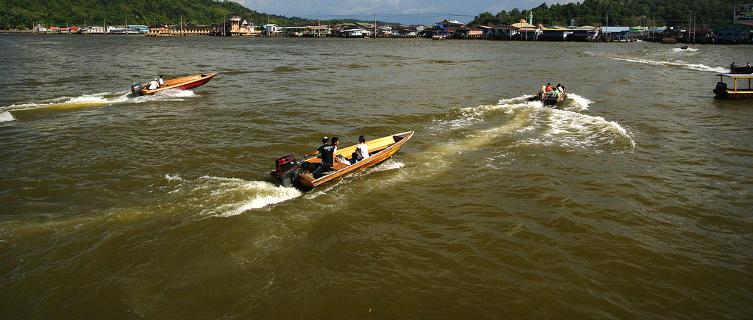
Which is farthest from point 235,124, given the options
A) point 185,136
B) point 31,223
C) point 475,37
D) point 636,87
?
point 475,37

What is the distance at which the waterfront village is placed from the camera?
8112cm

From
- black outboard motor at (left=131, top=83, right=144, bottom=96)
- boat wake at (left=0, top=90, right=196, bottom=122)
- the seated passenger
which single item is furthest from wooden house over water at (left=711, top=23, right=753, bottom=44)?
black outboard motor at (left=131, top=83, right=144, bottom=96)

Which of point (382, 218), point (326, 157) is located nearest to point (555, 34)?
point (326, 157)

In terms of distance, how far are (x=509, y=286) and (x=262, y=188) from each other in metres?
6.08

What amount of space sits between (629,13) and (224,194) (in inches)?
6684

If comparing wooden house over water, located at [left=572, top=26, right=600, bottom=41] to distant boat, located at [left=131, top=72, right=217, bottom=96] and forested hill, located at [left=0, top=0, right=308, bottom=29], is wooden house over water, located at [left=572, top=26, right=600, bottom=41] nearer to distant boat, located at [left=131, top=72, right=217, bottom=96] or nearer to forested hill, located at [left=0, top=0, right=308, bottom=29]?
distant boat, located at [left=131, top=72, right=217, bottom=96]

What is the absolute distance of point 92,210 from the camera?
28.8ft

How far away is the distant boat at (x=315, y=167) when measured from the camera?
963 centimetres

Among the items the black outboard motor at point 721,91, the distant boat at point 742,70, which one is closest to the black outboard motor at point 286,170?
the black outboard motor at point 721,91

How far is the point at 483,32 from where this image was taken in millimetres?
116312

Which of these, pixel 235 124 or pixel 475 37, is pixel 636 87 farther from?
pixel 475 37

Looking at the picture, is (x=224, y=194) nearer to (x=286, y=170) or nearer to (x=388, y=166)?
(x=286, y=170)

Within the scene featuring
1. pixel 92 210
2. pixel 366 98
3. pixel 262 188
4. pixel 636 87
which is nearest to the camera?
pixel 92 210

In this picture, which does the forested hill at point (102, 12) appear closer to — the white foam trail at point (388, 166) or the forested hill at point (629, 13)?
the forested hill at point (629, 13)
